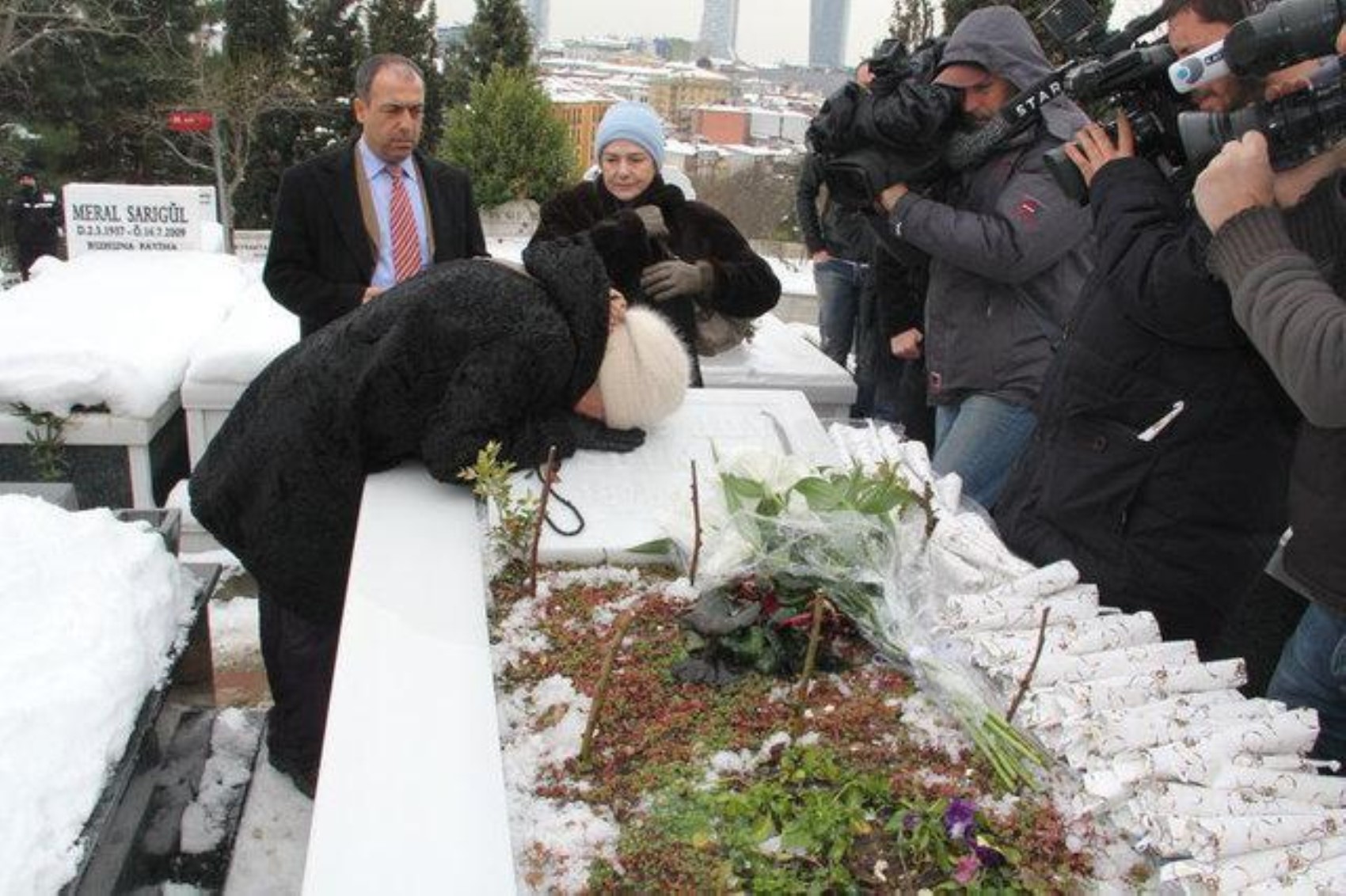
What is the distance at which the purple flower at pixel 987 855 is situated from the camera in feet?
4.25

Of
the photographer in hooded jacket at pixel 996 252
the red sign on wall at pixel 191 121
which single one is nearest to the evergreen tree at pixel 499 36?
the red sign on wall at pixel 191 121

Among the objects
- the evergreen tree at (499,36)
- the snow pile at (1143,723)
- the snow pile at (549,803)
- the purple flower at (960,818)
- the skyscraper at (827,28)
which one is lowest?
the snow pile at (549,803)

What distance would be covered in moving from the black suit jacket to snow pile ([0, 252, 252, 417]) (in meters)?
0.92

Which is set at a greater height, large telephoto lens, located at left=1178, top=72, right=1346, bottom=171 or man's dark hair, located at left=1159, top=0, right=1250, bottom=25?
man's dark hair, located at left=1159, top=0, right=1250, bottom=25

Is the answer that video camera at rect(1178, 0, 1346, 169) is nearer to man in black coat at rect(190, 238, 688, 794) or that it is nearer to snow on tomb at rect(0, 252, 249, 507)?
man in black coat at rect(190, 238, 688, 794)

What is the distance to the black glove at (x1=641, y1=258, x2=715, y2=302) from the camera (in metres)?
3.01

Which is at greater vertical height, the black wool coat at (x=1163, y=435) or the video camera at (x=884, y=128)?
the video camera at (x=884, y=128)

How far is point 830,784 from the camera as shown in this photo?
1436 mm

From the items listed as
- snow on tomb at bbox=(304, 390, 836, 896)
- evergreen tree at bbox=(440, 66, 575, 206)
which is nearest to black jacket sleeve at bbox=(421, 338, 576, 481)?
snow on tomb at bbox=(304, 390, 836, 896)

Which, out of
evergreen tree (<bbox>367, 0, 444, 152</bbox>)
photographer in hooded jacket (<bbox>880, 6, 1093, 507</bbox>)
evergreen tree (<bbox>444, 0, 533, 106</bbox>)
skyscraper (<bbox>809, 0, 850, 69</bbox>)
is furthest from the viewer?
skyscraper (<bbox>809, 0, 850, 69</bbox>)

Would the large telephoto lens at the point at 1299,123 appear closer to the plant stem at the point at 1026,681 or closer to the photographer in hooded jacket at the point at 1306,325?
the photographer in hooded jacket at the point at 1306,325

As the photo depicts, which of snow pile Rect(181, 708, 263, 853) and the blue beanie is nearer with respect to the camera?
snow pile Rect(181, 708, 263, 853)

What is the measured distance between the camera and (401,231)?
3.59 meters

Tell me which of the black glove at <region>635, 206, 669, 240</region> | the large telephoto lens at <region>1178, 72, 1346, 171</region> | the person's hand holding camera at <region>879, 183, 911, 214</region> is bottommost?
the black glove at <region>635, 206, 669, 240</region>
